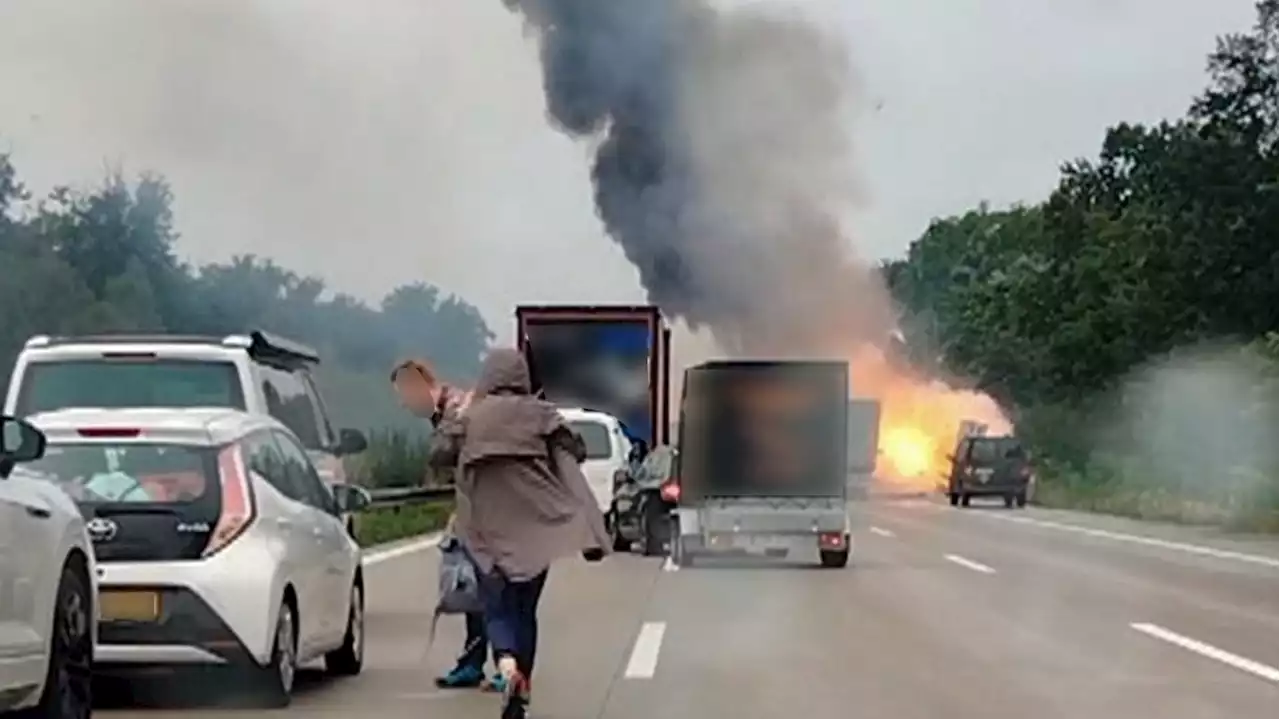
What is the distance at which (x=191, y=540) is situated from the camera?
12109 mm

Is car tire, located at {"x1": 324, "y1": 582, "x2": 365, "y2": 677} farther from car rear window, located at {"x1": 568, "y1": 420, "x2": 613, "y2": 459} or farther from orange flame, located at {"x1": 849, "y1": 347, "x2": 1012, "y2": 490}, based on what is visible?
orange flame, located at {"x1": 849, "y1": 347, "x2": 1012, "y2": 490}

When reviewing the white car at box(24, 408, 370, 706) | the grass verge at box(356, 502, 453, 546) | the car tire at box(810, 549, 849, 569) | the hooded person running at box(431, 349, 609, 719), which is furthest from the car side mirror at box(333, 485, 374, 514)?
the grass verge at box(356, 502, 453, 546)

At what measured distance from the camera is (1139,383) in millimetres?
61562

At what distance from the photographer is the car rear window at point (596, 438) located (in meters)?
31.8

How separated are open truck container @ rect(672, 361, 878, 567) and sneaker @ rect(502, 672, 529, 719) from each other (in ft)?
51.8

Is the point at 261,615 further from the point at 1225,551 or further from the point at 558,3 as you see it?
the point at 558,3

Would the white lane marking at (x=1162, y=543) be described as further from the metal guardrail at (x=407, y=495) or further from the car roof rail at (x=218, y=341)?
the car roof rail at (x=218, y=341)

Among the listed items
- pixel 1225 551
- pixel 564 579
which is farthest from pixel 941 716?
pixel 1225 551

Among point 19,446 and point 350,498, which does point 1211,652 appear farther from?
point 19,446

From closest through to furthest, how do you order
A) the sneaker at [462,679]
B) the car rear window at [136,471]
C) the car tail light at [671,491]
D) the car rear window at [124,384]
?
the car rear window at [136,471], the sneaker at [462,679], the car rear window at [124,384], the car tail light at [671,491]

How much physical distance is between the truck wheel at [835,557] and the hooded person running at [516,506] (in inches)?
609

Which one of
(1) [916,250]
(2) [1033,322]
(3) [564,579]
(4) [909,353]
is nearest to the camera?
(3) [564,579]

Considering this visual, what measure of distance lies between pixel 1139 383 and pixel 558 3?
2042 centimetres

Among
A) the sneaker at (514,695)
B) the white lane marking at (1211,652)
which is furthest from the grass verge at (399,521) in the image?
the sneaker at (514,695)
